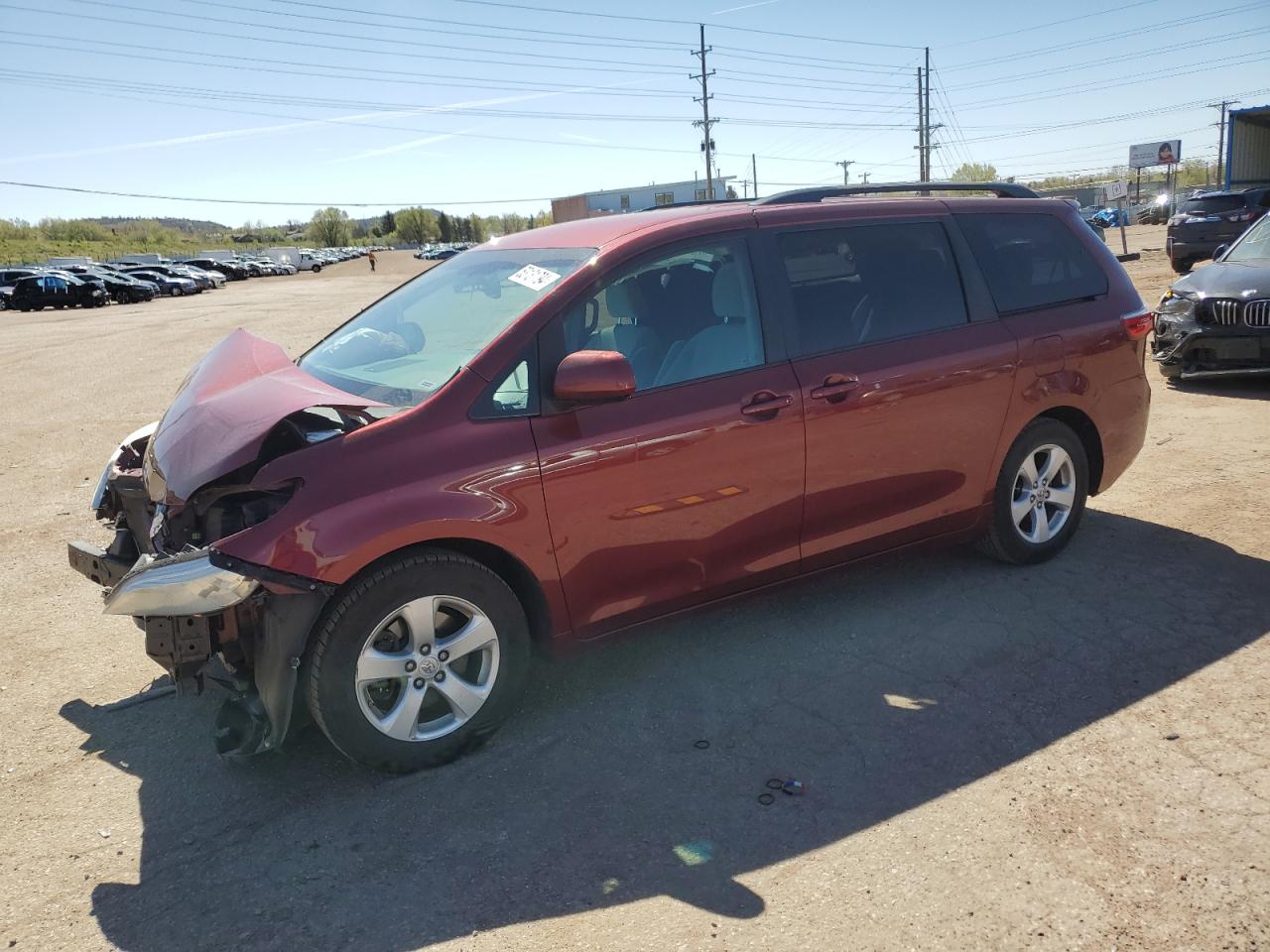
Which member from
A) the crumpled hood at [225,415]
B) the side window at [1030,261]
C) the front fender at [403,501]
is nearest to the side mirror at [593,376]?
the front fender at [403,501]

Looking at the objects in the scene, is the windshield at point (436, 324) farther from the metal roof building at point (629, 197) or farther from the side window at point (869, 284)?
the metal roof building at point (629, 197)

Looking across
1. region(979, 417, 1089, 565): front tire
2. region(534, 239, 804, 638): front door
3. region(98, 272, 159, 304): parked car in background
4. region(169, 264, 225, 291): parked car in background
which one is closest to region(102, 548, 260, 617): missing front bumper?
region(534, 239, 804, 638): front door

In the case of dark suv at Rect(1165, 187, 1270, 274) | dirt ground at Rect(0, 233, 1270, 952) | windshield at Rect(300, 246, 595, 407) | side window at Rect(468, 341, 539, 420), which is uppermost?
windshield at Rect(300, 246, 595, 407)

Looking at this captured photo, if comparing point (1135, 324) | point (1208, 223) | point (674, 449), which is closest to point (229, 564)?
point (674, 449)

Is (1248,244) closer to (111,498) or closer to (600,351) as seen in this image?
(600,351)

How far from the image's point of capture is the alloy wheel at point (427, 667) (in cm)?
325

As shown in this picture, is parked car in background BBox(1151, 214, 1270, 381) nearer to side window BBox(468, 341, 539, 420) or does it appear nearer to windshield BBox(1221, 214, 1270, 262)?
windshield BBox(1221, 214, 1270, 262)

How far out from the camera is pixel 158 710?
3967mm

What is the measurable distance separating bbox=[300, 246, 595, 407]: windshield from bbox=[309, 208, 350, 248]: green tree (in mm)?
159829

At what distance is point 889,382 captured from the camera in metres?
4.24

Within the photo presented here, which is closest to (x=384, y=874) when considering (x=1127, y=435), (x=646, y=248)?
(x=646, y=248)

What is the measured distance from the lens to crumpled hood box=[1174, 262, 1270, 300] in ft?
27.7

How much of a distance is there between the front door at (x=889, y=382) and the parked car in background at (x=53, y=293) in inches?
1759

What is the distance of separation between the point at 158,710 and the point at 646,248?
2.77m
